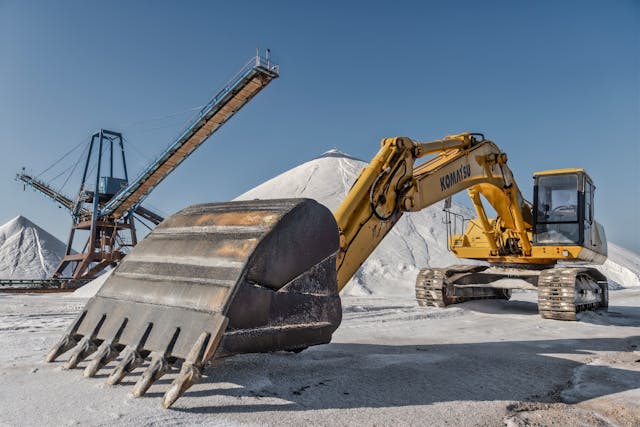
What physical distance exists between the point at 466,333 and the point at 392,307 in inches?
164

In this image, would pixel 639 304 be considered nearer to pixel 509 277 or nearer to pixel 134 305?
pixel 509 277

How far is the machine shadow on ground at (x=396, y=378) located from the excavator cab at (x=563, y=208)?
4.62 metres

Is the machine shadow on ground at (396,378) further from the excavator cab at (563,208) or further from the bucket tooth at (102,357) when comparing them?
the excavator cab at (563,208)

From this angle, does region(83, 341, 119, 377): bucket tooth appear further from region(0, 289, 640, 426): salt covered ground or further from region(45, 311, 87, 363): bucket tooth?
region(45, 311, 87, 363): bucket tooth

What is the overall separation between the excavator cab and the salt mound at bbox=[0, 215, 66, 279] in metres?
31.9

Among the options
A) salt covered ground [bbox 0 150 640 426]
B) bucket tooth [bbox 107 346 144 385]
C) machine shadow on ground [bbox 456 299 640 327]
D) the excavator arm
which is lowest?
salt covered ground [bbox 0 150 640 426]

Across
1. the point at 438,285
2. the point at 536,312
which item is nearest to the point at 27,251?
the point at 438,285

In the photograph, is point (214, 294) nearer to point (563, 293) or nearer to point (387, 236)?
point (563, 293)

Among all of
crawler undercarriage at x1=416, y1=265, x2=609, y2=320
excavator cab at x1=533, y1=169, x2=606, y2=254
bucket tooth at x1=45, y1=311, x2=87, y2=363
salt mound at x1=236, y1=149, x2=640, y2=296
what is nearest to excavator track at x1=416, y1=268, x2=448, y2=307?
crawler undercarriage at x1=416, y1=265, x2=609, y2=320

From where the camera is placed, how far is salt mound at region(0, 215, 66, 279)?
32344 mm

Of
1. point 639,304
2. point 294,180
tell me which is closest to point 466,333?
point 639,304

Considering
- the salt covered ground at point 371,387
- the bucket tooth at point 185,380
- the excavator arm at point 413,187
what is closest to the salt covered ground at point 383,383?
the salt covered ground at point 371,387

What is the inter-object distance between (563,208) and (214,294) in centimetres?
891

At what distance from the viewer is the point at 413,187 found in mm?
6410
